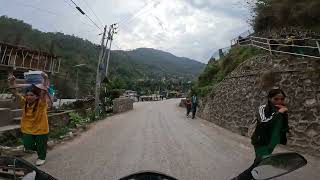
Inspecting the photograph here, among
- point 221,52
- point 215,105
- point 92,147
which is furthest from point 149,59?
point 92,147

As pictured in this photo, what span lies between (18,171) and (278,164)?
1446 millimetres

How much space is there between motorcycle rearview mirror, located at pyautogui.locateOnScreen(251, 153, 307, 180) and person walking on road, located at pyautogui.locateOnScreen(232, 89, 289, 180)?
3.28 meters

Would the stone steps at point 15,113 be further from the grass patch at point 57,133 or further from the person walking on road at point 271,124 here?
the person walking on road at point 271,124

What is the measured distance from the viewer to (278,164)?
2.59 meters

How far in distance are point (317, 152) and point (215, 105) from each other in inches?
521

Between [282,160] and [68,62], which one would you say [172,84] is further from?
[282,160]

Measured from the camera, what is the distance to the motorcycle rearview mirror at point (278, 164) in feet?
8.14

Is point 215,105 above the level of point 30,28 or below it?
below

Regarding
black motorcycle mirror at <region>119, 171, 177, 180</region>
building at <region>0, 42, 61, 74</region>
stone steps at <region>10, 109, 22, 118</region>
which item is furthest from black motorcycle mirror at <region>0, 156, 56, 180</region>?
building at <region>0, 42, 61, 74</region>

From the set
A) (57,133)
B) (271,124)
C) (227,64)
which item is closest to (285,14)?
(227,64)

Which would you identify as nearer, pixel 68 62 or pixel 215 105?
pixel 215 105

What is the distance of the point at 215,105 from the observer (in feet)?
83.1

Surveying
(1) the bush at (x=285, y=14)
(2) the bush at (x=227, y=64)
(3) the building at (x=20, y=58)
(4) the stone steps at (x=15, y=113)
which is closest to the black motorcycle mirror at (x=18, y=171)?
(4) the stone steps at (x=15, y=113)

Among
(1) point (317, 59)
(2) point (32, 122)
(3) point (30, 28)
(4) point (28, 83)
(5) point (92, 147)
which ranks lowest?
(5) point (92, 147)
